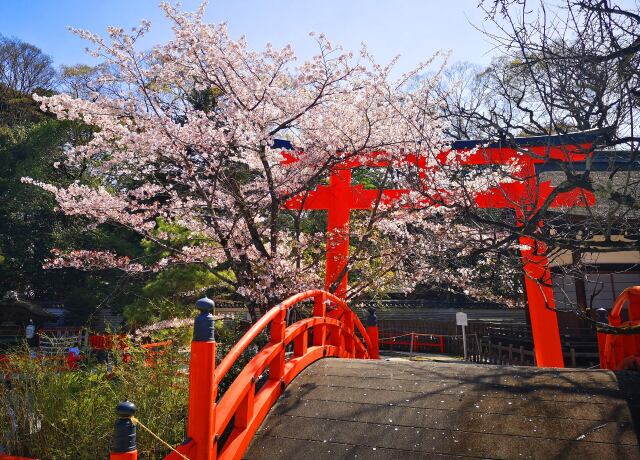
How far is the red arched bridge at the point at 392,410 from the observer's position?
2.92 metres

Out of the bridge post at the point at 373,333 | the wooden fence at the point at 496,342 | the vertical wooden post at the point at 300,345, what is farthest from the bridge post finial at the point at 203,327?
the wooden fence at the point at 496,342

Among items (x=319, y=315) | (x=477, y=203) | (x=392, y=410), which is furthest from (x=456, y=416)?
(x=477, y=203)

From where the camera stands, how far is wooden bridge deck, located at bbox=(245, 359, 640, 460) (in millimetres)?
3234

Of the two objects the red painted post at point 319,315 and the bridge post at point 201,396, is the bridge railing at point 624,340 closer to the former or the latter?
the red painted post at point 319,315

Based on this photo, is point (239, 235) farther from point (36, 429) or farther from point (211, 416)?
point (211, 416)

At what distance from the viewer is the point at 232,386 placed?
3.15 metres

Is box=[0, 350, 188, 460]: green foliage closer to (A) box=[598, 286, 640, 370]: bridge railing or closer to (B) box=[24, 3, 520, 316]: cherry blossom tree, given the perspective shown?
(B) box=[24, 3, 520, 316]: cherry blossom tree

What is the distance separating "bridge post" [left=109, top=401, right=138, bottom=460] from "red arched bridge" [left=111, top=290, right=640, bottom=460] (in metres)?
0.37

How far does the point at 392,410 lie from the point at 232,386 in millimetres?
1304

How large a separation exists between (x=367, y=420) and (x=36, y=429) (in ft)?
8.77

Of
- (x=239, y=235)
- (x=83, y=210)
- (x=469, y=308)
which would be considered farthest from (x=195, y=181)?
(x=469, y=308)

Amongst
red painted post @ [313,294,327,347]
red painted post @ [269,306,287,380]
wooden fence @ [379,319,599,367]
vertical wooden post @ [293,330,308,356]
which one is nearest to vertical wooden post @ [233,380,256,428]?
red painted post @ [269,306,287,380]

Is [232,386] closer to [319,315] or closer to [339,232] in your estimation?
[319,315]

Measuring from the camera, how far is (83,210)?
23.7 feet
